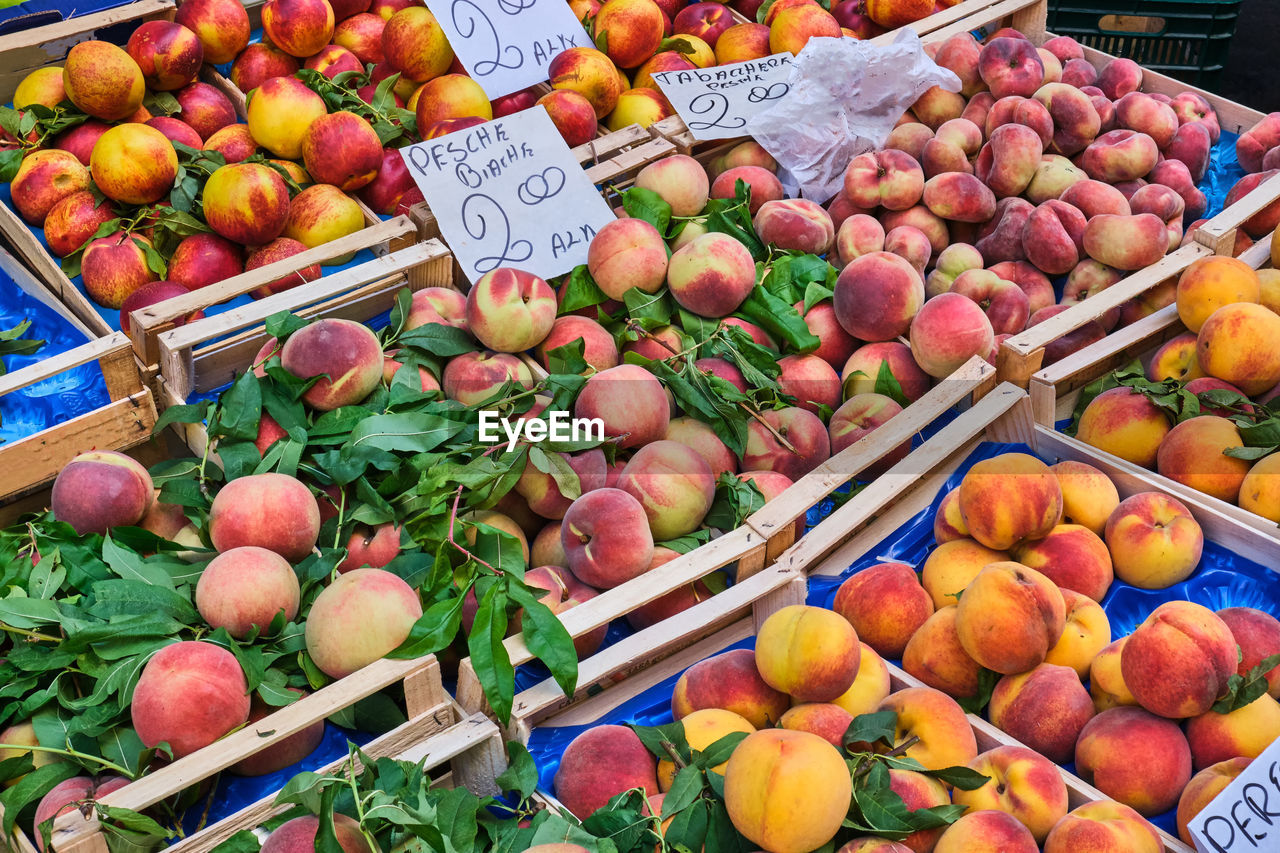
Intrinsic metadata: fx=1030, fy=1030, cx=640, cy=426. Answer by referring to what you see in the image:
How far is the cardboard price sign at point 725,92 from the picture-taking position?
2.54m

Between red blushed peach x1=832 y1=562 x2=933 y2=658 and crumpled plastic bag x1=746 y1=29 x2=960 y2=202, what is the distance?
49.1 inches

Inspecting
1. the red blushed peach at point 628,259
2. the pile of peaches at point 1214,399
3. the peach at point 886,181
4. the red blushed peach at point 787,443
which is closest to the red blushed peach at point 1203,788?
the pile of peaches at point 1214,399

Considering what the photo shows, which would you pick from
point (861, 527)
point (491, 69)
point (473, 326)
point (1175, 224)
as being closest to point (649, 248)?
point (473, 326)

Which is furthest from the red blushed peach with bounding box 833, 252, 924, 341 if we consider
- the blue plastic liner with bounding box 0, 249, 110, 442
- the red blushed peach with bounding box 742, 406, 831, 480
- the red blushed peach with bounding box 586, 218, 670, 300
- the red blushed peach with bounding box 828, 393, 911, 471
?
the blue plastic liner with bounding box 0, 249, 110, 442

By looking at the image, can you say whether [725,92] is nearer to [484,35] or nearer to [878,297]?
[484,35]

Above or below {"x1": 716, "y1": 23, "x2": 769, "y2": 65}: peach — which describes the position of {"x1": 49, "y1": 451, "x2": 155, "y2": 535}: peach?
below

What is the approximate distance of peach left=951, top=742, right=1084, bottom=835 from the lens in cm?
122

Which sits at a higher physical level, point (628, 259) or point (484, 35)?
point (484, 35)

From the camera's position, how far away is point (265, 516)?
1.55 m

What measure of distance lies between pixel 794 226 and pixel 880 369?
1.39ft

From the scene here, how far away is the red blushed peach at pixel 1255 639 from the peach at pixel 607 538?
32.5 inches

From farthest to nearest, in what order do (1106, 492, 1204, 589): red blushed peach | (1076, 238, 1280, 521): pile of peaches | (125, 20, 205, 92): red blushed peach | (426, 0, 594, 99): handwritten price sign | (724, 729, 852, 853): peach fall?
(426, 0, 594, 99): handwritten price sign
(125, 20, 205, 92): red blushed peach
(1076, 238, 1280, 521): pile of peaches
(1106, 492, 1204, 589): red blushed peach
(724, 729, 852, 853): peach

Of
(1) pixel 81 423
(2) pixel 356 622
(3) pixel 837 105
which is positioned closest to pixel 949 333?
(3) pixel 837 105

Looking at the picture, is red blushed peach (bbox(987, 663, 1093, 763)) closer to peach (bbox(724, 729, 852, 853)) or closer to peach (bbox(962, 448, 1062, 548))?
peach (bbox(962, 448, 1062, 548))
